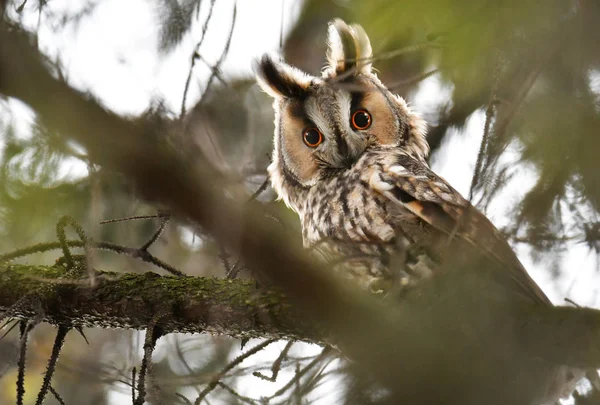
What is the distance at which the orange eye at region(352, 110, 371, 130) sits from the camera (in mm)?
3486

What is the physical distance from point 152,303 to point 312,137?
1481 mm

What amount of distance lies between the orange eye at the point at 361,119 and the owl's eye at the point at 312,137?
201mm

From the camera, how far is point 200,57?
8.61 feet

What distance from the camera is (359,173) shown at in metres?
3.20

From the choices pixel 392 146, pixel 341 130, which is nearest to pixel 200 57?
pixel 341 130

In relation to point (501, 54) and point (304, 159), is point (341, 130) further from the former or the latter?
point (501, 54)

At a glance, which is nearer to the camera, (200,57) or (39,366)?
(200,57)

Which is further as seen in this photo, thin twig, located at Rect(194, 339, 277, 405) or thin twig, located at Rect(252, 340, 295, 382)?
thin twig, located at Rect(252, 340, 295, 382)

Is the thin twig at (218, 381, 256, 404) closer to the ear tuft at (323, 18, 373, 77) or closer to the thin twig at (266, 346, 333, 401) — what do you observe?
the thin twig at (266, 346, 333, 401)

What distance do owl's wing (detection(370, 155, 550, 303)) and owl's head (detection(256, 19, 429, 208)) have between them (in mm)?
327

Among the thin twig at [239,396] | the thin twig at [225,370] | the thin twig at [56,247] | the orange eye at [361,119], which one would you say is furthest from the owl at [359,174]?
the thin twig at [56,247]

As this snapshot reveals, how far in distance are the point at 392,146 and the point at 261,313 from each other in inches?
59.2

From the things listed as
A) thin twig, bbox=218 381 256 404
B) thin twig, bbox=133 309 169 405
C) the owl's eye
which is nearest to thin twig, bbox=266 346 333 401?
thin twig, bbox=218 381 256 404

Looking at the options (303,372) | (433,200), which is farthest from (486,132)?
(433,200)
